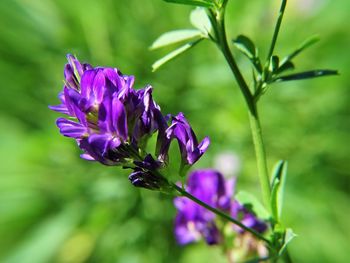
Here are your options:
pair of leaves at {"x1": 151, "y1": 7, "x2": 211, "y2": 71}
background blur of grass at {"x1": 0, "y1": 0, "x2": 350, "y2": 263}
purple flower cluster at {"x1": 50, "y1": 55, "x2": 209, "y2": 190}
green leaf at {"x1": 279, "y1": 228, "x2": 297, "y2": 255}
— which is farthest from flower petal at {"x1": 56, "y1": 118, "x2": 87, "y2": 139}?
background blur of grass at {"x1": 0, "y1": 0, "x2": 350, "y2": 263}

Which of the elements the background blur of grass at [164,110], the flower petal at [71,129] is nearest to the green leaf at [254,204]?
the flower petal at [71,129]

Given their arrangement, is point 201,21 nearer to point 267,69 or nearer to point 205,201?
point 267,69

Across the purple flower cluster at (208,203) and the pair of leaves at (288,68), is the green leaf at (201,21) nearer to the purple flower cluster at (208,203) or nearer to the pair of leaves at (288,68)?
the pair of leaves at (288,68)

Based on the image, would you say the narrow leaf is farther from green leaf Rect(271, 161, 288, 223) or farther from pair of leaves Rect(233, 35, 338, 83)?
green leaf Rect(271, 161, 288, 223)

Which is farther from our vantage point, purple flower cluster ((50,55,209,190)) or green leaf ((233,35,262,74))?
green leaf ((233,35,262,74))

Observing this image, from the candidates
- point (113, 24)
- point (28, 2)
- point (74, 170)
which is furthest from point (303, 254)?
point (28, 2)

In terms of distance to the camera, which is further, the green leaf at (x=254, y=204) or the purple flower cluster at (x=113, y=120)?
the green leaf at (x=254, y=204)

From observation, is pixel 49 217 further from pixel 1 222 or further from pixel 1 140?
pixel 1 140
